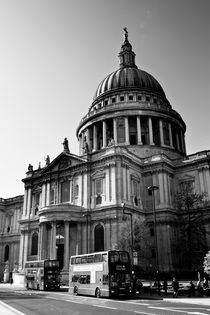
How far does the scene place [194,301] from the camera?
23.3m

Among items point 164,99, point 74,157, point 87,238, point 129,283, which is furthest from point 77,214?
point 164,99

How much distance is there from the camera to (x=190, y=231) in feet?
146

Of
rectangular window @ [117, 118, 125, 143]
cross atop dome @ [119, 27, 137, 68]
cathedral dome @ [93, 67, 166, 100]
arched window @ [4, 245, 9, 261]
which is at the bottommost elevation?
arched window @ [4, 245, 9, 261]

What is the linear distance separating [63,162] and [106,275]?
109 feet

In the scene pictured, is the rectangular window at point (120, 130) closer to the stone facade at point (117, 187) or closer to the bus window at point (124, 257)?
the stone facade at point (117, 187)

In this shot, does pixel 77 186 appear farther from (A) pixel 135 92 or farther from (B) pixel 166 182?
(A) pixel 135 92

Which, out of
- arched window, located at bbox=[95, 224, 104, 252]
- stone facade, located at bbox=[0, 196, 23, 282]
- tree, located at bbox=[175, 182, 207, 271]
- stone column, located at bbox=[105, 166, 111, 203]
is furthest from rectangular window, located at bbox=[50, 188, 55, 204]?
tree, located at bbox=[175, 182, 207, 271]

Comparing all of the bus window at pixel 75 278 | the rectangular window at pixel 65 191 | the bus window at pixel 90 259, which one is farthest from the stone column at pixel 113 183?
the bus window at pixel 90 259

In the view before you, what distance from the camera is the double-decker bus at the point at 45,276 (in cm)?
3931

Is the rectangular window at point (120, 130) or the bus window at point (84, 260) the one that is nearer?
the bus window at point (84, 260)

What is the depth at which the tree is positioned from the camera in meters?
45.9

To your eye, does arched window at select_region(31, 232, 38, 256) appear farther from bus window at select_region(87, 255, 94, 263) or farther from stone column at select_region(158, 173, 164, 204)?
bus window at select_region(87, 255, 94, 263)

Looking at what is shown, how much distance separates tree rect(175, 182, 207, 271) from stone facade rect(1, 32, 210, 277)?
74cm

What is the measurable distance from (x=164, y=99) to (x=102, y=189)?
35.4 meters
